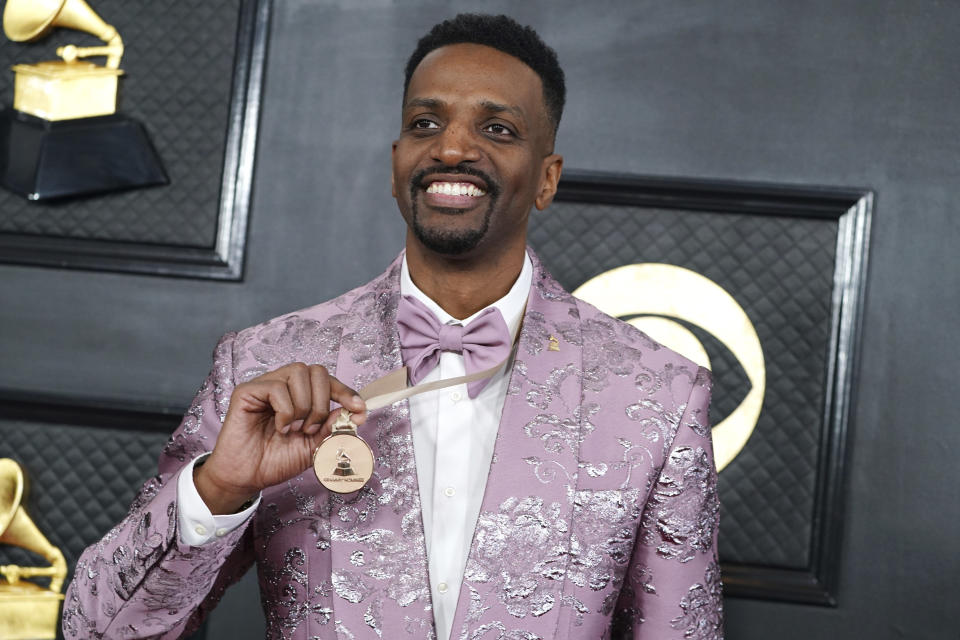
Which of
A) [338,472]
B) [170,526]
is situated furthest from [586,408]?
[170,526]

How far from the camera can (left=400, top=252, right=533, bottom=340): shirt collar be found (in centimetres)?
160

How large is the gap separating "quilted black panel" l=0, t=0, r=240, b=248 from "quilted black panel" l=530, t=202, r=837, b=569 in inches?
31.5

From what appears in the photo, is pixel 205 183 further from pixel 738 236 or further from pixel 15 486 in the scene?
pixel 738 236

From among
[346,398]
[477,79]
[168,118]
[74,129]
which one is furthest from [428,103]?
[74,129]

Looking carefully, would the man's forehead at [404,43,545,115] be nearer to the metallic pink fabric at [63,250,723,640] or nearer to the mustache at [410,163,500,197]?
the mustache at [410,163,500,197]

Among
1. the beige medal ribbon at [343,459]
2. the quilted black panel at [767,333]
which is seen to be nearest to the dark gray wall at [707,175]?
the quilted black panel at [767,333]

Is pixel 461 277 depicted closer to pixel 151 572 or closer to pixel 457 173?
pixel 457 173

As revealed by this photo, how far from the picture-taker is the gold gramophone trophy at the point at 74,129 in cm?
239

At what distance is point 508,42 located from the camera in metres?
1.63

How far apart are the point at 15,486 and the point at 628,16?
167 centimetres

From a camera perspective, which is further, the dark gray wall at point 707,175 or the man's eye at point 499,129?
the dark gray wall at point 707,175

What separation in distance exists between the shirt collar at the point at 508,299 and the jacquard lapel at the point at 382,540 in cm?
11

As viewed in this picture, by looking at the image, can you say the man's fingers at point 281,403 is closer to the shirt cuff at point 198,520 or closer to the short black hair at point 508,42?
the shirt cuff at point 198,520

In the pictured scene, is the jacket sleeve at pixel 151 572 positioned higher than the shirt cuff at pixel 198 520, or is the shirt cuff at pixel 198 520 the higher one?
the shirt cuff at pixel 198 520
